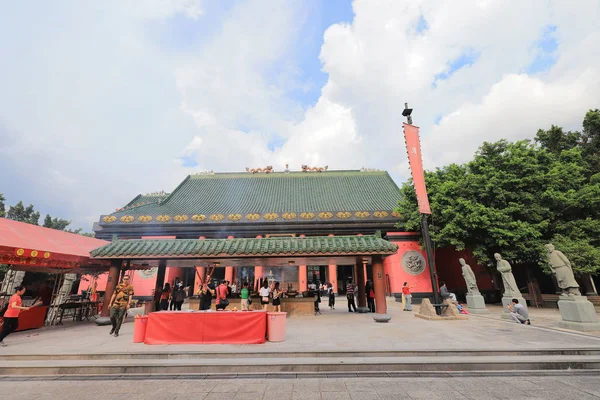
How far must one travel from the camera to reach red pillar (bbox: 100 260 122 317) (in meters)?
10.8

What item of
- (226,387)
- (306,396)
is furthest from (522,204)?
(226,387)

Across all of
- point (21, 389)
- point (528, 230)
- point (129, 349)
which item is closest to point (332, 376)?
point (129, 349)

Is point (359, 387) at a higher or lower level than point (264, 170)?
lower

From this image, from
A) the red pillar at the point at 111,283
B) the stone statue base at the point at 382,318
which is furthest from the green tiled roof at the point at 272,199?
the stone statue base at the point at 382,318

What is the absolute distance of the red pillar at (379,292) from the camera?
10.7m

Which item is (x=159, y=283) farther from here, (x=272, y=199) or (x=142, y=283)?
(x=272, y=199)

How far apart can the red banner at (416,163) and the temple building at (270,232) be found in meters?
2.55

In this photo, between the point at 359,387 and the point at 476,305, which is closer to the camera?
the point at 359,387

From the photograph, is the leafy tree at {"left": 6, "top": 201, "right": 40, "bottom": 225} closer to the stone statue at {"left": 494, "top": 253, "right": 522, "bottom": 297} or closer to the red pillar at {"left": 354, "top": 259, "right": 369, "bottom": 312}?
the red pillar at {"left": 354, "top": 259, "right": 369, "bottom": 312}

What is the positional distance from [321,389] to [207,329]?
4.17 m

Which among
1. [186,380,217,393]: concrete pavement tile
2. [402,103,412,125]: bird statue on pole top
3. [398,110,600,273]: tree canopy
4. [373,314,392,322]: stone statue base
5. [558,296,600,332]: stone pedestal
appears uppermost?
[402,103,412,125]: bird statue on pole top

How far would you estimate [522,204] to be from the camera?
1509 cm

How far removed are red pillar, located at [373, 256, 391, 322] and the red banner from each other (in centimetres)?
340

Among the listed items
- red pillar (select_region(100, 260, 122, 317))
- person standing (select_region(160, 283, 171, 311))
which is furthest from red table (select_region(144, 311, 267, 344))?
person standing (select_region(160, 283, 171, 311))
